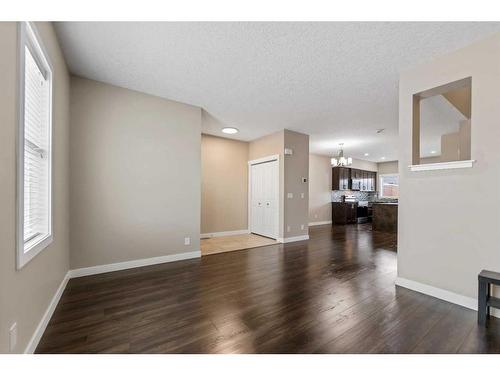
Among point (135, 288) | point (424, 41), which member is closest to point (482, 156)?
point (424, 41)

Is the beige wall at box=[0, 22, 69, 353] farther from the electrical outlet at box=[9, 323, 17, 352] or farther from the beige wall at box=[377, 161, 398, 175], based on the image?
the beige wall at box=[377, 161, 398, 175]

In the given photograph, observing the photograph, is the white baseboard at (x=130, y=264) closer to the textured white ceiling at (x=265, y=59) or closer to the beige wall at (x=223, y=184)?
the beige wall at (x=223, y=184)

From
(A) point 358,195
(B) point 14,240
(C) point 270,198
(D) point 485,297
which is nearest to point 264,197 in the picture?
(C) point 270,198

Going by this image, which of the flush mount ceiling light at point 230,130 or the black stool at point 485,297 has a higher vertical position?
the flush mount ceiling light at point 230,130

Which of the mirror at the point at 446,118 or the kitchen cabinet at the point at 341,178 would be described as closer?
the mirror at the point at 446,118

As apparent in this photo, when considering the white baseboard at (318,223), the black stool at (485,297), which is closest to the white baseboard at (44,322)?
the black stool at (485,297)

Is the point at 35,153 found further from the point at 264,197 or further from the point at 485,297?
the point at 264,197

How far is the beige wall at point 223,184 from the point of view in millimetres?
5496

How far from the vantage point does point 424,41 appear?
82.0 inches

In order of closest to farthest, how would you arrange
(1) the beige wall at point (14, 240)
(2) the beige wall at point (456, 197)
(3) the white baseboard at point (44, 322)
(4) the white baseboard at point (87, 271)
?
1. (1) the beige wall at point (14, 240)
2. (3) the white baseboard at point (44, 322)
3. (4) the white baseboard at point (87, 271)
4. (2) the beige wall at point (456, 197)

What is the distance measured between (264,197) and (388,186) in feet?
22.6

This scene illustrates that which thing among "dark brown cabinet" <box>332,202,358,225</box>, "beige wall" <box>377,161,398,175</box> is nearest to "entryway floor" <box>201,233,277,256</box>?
"dark brown cabinet" <box>332,202,358,225</box>

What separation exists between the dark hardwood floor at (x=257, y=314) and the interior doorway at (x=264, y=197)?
2.18 metres

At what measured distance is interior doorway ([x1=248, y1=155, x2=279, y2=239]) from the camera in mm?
5270
